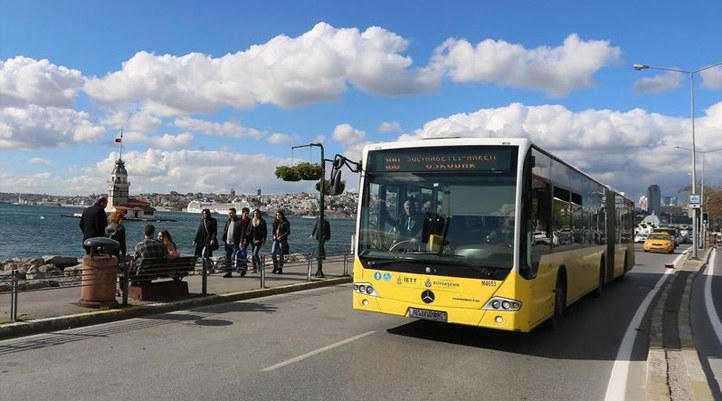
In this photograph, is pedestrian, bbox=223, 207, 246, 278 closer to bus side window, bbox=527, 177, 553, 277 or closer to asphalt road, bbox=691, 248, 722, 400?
bus side window, bbox=527, 177, 553, 277

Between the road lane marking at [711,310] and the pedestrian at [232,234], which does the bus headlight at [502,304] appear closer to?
the road lane marking at [711,310]

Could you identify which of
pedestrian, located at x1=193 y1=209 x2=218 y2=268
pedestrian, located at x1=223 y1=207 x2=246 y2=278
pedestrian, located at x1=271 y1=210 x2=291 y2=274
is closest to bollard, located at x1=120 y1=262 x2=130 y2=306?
pedestrian, located at x1=193 y1=209 x2=218 y2=268

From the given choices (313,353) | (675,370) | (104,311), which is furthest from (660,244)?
(104,311)

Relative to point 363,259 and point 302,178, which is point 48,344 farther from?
point 302,178

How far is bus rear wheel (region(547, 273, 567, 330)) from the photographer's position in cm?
895

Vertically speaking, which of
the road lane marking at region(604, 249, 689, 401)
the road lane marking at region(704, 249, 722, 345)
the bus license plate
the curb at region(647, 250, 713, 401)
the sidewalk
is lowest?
the road lane marking at region(704, 249, 722, 345)

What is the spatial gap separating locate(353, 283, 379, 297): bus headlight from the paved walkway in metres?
4.19

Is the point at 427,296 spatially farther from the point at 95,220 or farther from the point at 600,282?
the point at 600,282

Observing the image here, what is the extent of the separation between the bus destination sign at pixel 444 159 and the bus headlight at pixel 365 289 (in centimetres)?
175

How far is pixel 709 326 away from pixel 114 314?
10.5 meters

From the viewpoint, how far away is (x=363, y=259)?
26.7 feet

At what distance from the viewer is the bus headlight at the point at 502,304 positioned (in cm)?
704

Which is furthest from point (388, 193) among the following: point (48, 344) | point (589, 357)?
point (48, 344)

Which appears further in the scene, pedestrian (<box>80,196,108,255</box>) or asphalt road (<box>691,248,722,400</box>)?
pedestrian (<box>80,196,108,255</box>)
